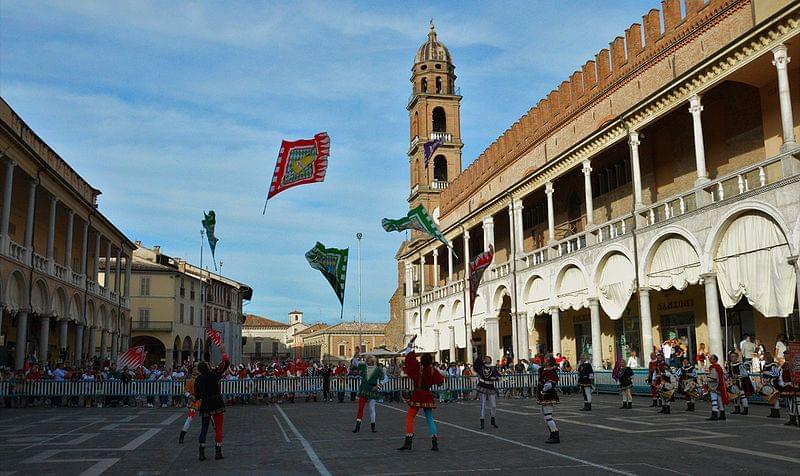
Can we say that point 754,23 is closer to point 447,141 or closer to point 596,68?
point 596,68

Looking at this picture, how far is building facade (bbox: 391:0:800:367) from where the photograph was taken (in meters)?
21.0

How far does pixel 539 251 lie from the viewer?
36812mm

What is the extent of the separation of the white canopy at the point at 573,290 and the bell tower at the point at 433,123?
30.0 m

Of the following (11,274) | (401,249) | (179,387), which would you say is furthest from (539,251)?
(401,249)

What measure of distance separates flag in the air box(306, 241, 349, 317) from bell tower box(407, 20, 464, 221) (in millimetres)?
32254

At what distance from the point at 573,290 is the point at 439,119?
119 ft

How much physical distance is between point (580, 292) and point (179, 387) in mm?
17393

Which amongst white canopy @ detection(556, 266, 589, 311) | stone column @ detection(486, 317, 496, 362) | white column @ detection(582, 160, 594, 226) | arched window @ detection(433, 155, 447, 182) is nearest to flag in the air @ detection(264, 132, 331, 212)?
white column @ detection(582, 160, 594, 226)

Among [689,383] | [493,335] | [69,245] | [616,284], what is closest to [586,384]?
[689,383]

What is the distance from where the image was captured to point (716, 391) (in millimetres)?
17094

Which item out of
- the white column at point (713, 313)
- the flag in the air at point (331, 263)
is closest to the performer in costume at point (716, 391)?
the white column at point (713, 313)

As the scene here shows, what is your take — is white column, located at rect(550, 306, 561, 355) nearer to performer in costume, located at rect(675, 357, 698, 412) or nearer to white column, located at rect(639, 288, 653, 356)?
white column, located at rect(639, 288, 653, 356)

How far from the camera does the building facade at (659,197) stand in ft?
68.9

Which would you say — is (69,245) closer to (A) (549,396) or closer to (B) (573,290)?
(B) (573,290)
